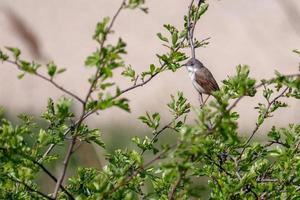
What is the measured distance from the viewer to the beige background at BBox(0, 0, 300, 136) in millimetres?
19109

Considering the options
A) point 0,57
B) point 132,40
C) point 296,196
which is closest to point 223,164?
point 296,196

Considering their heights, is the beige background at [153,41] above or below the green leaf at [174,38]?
above

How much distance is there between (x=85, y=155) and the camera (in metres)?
4.68

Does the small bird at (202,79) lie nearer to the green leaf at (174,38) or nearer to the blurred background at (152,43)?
the green leaf at (174,38)

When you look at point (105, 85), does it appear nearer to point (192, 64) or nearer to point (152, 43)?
point (192, 64)

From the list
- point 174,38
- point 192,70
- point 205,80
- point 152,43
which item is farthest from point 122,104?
point 152,43

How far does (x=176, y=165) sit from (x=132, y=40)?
20144 mm

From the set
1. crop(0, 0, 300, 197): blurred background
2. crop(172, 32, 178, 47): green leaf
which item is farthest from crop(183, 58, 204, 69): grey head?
crop(0, 0, 300, 197): blurred background

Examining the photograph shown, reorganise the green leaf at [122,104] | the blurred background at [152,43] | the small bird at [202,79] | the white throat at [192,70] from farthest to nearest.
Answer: the blurred background at [152,43]
the small bird at [202,79]
the white throat at [192,70]
the green leaf at [122,104]

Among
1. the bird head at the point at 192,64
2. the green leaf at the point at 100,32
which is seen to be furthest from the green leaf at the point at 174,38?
the bird head at the point at 192,64

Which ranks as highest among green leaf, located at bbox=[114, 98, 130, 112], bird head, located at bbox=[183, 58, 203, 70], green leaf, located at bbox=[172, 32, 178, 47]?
bird head, located at bbox=[183, 58, 203, 70]

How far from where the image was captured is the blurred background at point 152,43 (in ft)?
61.6

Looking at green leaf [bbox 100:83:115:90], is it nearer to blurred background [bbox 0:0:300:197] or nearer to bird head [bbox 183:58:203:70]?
bird head [bbox 183:58:203:70]

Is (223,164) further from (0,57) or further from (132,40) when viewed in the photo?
(132,40)
